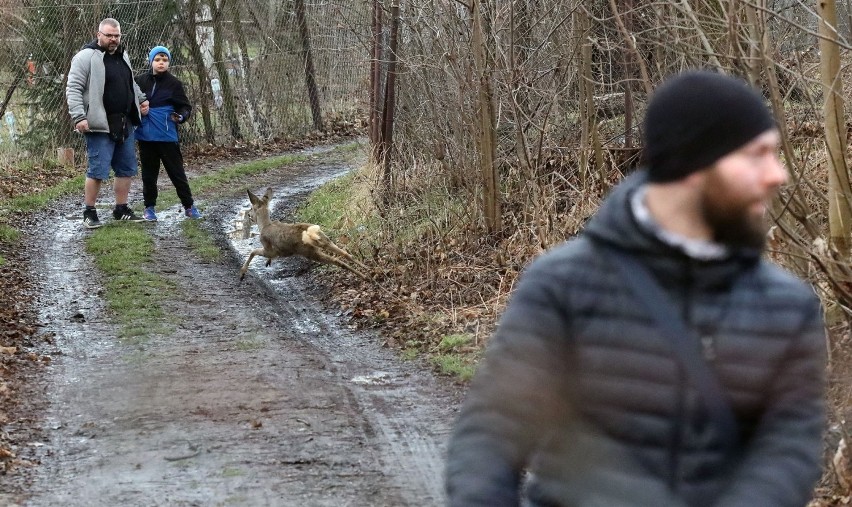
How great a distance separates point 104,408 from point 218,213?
7.96m

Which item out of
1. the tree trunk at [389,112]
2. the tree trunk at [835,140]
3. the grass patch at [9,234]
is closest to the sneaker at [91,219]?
the grass patch at [9,234]

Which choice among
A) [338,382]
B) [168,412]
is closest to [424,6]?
[338,382]

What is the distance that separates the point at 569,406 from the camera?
7.67 ft

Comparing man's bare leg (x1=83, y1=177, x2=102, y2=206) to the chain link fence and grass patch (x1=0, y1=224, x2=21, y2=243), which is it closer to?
grass patch (x1=0, y1=224, x2=21, y2=243)

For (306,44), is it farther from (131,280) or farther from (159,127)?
(131,280)

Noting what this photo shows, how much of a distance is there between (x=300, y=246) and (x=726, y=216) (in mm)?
9007

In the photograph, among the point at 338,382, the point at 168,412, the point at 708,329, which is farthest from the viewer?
the point at 338,382

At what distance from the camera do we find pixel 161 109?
1362 cm

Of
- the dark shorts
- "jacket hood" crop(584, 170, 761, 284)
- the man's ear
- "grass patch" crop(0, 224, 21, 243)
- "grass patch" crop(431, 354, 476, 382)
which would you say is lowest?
"grass patch" crop(431, 354, 476, 382)

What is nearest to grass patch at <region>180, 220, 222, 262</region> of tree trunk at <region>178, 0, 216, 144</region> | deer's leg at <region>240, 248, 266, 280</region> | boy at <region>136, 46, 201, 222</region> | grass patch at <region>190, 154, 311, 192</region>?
boy at <region>136, 46, 201, 222</region>

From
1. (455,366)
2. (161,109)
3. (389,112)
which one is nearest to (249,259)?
(161,109)

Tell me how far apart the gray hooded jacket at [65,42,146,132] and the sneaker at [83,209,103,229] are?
3.64 ft

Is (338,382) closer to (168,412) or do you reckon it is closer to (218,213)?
(168,412)

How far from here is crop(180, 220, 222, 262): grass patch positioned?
11.9 metres
